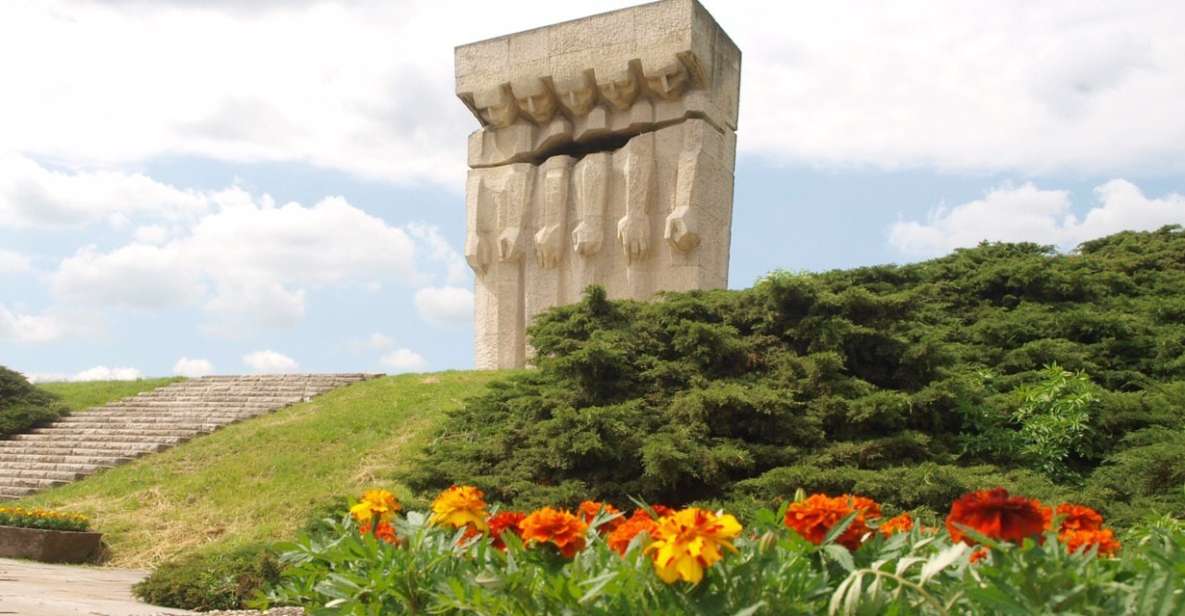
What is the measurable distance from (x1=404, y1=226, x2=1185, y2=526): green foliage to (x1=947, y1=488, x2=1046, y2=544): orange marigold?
12.8 feet

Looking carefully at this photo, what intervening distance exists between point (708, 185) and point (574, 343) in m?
7.38

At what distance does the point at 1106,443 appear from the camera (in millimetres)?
8203

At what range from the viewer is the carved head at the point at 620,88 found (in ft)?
50.3

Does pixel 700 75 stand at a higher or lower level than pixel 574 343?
higher

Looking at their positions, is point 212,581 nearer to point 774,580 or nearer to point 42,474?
point 774,580

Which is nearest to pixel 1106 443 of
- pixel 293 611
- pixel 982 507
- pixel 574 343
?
pixel 574 343

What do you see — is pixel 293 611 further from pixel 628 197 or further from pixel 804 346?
pixel 628 197

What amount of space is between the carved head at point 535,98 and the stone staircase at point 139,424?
4973mm

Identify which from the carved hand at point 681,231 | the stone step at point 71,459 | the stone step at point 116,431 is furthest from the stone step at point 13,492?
the carved hand at point 681,231

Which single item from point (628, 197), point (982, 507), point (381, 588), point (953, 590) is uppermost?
point (628, 197)

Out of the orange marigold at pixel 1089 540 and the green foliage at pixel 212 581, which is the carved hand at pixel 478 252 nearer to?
the green foliage at pixel 212 581

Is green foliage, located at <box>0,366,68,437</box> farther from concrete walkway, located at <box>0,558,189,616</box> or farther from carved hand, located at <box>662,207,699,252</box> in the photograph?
carved hand, located at <box>662,207,699,252</box>

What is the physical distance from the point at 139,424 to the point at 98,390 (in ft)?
12.9

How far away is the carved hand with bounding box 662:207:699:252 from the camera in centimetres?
1488
